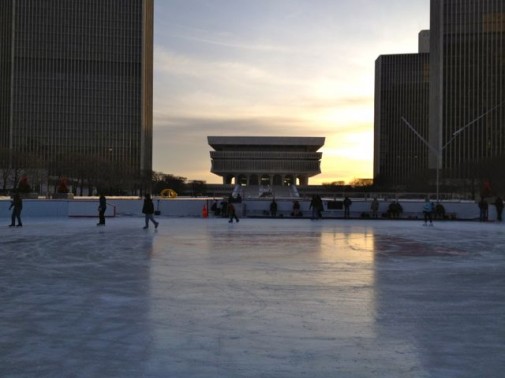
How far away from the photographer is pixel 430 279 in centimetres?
1159

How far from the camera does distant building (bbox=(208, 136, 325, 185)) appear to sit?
561 feet

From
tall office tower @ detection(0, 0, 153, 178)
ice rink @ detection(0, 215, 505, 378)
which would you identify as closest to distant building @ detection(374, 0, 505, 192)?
tall office tower @ detection(0, 0, 153, 178)

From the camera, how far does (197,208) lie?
40656 millimetres

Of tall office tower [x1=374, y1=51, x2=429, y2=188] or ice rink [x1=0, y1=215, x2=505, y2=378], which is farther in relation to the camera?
tall office tower [x1=374, y1=51, x2=429, y2=188]

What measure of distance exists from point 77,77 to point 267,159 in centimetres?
5536

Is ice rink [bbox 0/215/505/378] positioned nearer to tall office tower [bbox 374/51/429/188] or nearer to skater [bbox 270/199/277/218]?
skater [bbox 270/199/277/218]

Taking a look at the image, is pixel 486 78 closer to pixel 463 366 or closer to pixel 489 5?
pixel 489 5

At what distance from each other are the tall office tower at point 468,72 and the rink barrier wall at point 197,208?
103m

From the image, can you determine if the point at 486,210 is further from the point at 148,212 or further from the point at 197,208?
the point at 148,212

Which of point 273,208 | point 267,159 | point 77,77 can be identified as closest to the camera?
point 273,208

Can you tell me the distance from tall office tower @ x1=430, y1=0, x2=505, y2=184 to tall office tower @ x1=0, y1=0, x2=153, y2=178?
2914 inches

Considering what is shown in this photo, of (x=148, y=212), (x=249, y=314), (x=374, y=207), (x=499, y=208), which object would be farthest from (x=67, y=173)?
(x=249, y=314)

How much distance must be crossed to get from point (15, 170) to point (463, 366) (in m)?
78.9

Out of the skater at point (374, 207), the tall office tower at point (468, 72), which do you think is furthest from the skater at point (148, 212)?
the tall office tower at point (468, 72)
